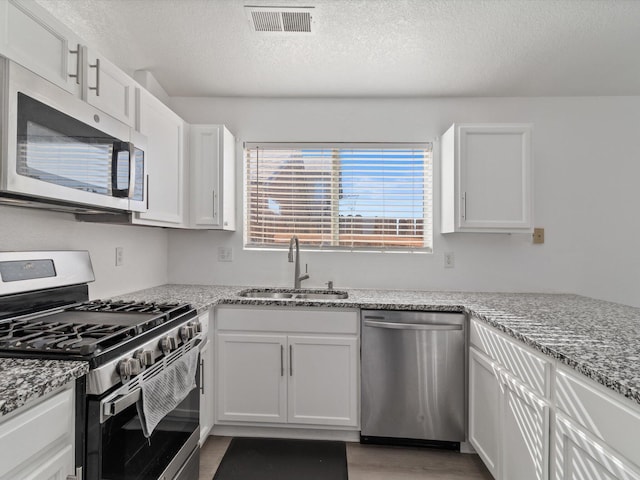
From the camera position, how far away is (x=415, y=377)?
2064 millimetres

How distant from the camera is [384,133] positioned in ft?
9.05

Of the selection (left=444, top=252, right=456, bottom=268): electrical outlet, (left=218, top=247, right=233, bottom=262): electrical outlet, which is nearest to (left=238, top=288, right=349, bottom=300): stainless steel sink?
(left=218, top=247, right=233, bottom=262): electrical outlet

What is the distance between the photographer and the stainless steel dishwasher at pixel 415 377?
2.05m

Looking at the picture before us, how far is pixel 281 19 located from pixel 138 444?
2108 mm

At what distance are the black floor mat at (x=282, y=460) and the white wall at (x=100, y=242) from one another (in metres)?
1.22

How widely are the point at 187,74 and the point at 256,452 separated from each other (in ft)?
8.34

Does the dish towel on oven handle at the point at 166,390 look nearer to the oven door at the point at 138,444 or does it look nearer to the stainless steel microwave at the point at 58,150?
the oven door at the point at 138,444

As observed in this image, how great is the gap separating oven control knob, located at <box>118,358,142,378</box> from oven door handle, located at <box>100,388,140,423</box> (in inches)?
2.5

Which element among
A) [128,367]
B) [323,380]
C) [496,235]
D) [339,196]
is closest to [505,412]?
[323,380]

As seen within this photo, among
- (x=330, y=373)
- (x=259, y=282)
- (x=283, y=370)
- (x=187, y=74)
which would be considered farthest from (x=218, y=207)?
(x=330, y=373)

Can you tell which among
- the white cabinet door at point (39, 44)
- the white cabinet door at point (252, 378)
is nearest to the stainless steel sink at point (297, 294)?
the white cabinet door at point (252, 378)

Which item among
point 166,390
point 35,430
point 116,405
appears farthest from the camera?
point 166,390

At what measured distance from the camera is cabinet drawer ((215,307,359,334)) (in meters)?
2.13

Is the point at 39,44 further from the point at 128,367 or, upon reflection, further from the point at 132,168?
the point at 128,367
